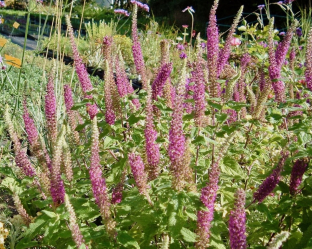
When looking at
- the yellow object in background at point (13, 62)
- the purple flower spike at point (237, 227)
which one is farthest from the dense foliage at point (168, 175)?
the yellow object in background at point (13, 62)

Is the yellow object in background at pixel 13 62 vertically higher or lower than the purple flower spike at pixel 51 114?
lower

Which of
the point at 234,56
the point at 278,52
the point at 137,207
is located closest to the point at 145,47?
the point at 234,56

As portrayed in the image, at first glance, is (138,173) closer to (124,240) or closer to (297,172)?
(124,240)

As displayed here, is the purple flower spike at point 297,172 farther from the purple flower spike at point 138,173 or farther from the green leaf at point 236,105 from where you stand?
the purple flower spike at point 138,173

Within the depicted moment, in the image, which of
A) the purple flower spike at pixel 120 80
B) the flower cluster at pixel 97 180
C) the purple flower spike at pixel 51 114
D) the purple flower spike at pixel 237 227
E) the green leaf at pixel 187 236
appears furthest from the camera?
the purple flower spike at pixel 120 80

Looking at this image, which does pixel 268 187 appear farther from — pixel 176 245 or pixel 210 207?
pixel 176 245

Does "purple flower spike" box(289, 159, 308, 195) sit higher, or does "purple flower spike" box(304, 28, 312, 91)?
"purple flower spike" box(304, 28, 312, 91)

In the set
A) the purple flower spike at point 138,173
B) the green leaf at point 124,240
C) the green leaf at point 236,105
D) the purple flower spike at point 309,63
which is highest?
the purple flower spike at point 309,63

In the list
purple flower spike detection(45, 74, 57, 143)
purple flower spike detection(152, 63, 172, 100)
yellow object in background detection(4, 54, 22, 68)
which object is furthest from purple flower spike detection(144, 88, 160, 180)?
yellow object in background detection(4, 54, 22, 68)

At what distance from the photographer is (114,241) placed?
5.77 ft

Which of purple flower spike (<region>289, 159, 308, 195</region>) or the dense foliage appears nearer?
the dense foliage

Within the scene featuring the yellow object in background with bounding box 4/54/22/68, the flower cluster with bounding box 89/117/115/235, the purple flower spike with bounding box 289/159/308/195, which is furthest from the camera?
the yellow object in background with bounding box 4/54/22/68

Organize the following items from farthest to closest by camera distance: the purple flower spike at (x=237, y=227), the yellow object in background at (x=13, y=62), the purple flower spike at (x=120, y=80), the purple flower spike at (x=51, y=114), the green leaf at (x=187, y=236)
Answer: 1. the yellow object in background at (x=13, y=62)
2. the purple flower spike at (x=120, y=80)
3. the purple flower spike at (x=51, y=114)
4. the green leaf at (x=187, y=236)
5. the purple flower spike at (x=237, y=227)

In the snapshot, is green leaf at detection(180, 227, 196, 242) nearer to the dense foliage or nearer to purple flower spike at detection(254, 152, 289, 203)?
the dense foliage
